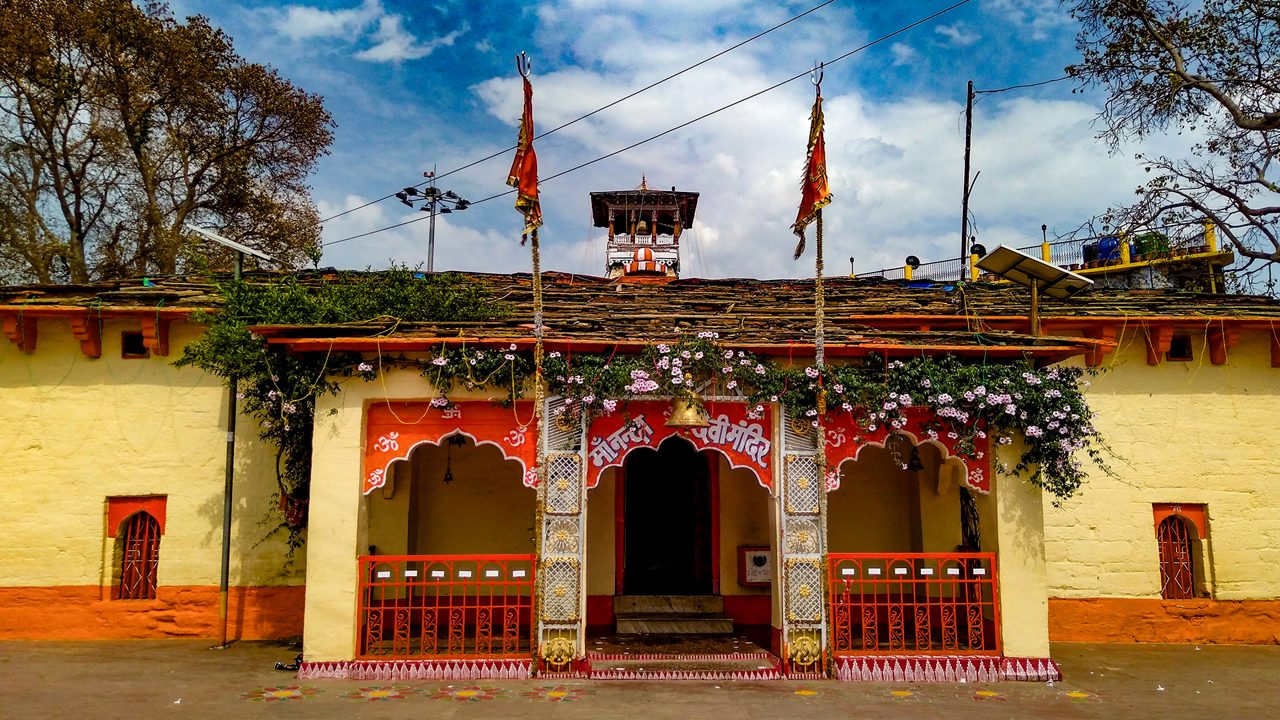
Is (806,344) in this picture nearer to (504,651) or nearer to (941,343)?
(941,343)

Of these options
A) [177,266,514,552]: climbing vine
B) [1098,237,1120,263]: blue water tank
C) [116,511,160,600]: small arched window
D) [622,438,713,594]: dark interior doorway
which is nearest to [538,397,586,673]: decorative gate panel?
[177,266,514,552]: climbing vine

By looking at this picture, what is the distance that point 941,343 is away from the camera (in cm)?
851

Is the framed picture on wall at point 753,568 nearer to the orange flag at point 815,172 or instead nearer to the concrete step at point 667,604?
the concrete step at point 667,604

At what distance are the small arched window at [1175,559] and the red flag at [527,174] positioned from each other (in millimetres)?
9030

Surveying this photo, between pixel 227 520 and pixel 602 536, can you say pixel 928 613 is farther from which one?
pixel 227 520

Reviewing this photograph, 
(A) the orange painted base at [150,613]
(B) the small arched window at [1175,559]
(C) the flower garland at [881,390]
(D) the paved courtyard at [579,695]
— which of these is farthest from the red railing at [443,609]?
(B) the small arched window at [1175,559]

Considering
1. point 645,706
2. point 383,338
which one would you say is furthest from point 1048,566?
point 383,338

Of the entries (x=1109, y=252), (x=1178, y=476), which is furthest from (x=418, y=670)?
(x=1109, y=252)

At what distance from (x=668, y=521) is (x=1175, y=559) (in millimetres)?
6692

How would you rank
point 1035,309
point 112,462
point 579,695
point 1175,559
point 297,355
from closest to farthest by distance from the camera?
point 579,695, point 297,355, point 1035,309, point 112,462, point 1175,559

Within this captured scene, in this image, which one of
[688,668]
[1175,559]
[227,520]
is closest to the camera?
[688,668]

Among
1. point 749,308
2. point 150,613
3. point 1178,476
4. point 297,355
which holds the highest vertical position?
point 749,308

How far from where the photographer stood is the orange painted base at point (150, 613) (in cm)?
995

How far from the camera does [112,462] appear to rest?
10.3 m
